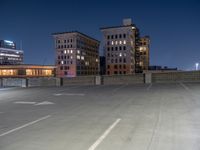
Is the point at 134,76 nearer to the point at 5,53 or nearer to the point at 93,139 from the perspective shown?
the point at 93,139

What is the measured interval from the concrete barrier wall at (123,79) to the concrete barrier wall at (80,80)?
75.9 inches

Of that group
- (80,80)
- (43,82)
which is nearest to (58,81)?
(43,82)

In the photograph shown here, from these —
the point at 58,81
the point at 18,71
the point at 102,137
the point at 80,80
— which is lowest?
the point at 102,137

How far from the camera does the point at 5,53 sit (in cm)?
19288

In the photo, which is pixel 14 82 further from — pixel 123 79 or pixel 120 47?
pixel 120 47

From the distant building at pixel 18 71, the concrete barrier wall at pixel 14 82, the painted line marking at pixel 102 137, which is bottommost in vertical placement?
the painted line marking at pixel 102 137

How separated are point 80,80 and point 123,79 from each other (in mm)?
6789

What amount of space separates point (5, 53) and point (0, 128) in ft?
654

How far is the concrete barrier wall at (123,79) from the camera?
1329 inches

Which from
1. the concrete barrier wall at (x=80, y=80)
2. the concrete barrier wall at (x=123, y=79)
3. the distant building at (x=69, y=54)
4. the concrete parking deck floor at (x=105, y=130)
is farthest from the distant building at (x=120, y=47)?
the concrete parking deck floor at (x=105, y=130)

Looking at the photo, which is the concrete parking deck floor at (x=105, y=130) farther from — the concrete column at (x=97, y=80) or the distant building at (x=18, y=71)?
the distant building at (x=18, y=71)

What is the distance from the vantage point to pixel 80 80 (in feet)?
117

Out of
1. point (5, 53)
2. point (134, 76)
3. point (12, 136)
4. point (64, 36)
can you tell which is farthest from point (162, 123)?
point (5, 53)

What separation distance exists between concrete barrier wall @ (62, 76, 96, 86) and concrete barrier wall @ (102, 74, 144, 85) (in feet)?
6.33
